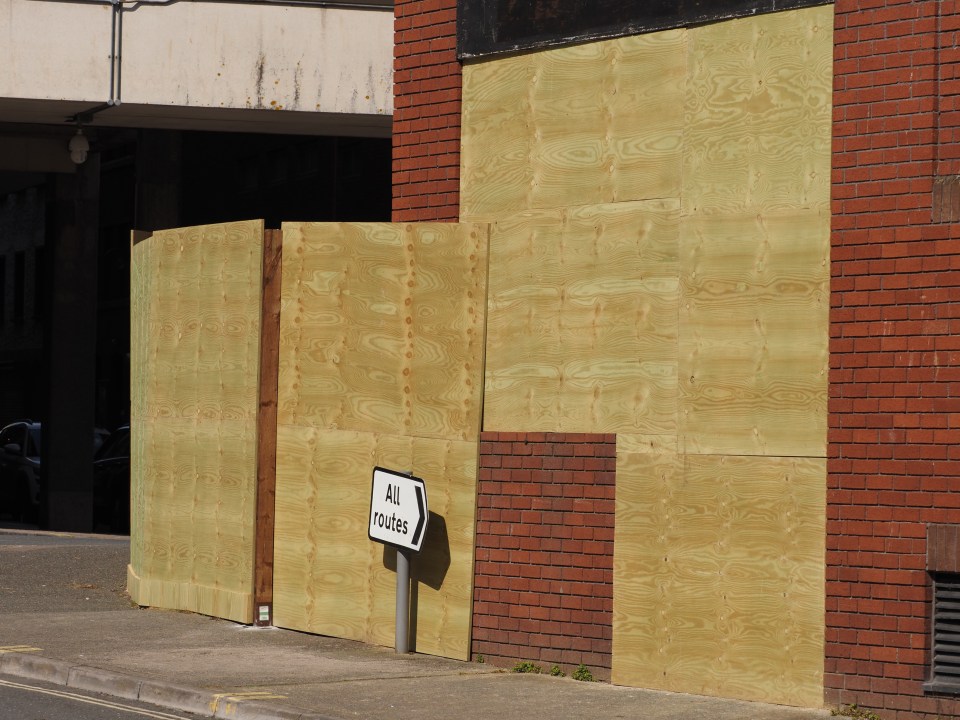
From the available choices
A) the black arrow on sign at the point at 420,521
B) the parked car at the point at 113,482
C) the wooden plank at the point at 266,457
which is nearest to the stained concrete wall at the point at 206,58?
the wooden plank at the point at 266,457

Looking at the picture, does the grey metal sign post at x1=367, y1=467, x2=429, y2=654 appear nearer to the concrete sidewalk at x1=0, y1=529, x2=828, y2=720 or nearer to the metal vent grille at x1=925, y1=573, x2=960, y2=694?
the concrete sidewalk at x1=0, y1=529, x2=828, y2=720

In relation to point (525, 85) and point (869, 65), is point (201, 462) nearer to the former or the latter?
point (525, 85)

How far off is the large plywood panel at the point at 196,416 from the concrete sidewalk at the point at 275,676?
0.41m

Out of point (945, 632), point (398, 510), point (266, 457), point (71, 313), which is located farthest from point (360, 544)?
point (71, 313)

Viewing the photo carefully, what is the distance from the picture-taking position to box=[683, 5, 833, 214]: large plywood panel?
10.1m

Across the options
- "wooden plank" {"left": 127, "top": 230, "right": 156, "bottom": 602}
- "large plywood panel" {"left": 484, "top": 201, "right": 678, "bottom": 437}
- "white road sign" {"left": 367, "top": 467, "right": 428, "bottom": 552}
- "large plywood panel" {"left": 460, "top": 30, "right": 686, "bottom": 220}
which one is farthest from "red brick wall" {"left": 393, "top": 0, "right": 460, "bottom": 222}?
"wooden plank" {"left": 127, "top": 230, "right": 156, "bottom": 602}

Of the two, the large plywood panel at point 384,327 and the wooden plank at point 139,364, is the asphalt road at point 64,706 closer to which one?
the large plywood panel at point 384,327

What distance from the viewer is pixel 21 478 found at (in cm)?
3075

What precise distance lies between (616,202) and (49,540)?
1099 centimetres

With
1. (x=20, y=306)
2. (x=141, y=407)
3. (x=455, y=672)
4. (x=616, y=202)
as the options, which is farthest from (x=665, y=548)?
(x=20, y=306)

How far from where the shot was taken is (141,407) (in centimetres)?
1470

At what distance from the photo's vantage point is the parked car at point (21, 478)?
1200 inches

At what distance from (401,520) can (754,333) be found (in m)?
3.00

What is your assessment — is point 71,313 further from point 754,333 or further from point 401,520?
point 754,333
